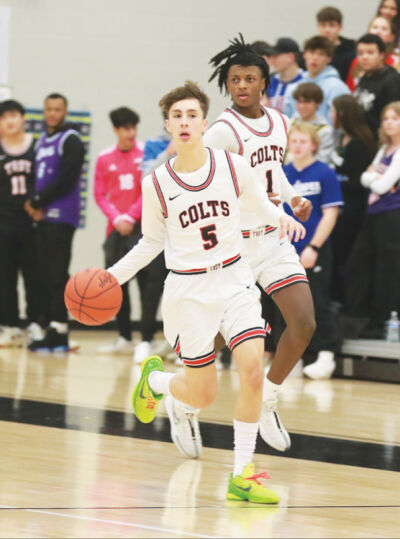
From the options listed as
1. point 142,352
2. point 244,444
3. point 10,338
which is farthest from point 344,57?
point 244,444

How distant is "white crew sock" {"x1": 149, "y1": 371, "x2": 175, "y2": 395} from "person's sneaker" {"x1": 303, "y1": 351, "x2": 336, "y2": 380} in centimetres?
332

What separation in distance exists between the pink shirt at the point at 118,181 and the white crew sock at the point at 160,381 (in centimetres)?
424

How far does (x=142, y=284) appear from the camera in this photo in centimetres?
952

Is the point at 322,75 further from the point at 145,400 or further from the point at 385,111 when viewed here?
the point at 145,400

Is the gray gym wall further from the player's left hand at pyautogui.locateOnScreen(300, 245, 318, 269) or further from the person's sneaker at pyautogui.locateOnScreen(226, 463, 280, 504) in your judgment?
the person's sneaker at pyautogui.locateOnScreen(226, 463, 280, 504)

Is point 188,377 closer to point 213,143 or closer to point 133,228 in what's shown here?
point 213,143

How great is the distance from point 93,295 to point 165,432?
4.91ft

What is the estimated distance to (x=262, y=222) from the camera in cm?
525

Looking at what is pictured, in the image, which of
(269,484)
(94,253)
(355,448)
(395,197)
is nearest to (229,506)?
(269,484)

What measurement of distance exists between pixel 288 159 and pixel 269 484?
14.0 feet

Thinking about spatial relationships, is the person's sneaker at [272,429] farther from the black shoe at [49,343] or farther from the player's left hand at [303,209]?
the black shoe at [49,343]

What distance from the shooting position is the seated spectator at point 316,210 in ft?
26.2

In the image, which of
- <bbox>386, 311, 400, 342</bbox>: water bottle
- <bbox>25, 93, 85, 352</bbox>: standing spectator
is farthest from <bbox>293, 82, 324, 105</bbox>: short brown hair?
<bbox>25, 93, 85, 352</bbox>: standing spectator

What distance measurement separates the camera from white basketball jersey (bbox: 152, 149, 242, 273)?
4.41m
